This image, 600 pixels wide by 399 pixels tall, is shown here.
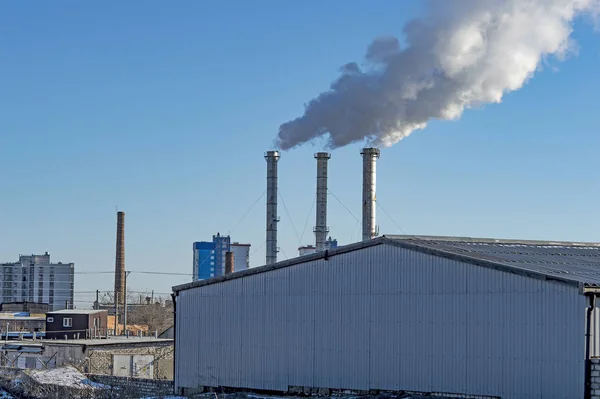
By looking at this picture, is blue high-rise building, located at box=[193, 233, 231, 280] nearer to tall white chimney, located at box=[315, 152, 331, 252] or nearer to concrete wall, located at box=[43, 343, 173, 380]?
tall white chimney, located at box=[315, 152, 331, 252]

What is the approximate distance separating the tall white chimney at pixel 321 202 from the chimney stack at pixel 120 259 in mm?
23547

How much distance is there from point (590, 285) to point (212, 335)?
1350 centimetres

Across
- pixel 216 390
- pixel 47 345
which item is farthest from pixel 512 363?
pixel 47 345

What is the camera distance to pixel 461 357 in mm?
25219

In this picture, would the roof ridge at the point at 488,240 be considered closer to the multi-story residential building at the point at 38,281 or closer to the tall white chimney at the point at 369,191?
the tall white chimney at the point at 369,191

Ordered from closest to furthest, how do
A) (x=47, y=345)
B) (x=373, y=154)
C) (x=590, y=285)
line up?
(x=590, y=285)
(x=47, y=345)
(x=373, y=154)

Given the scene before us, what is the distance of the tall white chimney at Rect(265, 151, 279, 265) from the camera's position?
199 feet

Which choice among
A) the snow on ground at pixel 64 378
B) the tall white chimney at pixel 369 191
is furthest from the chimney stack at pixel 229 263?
the snow on ground at pixel 64 378

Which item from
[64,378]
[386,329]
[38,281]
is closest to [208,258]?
[38,281]

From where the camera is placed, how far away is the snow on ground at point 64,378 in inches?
1348

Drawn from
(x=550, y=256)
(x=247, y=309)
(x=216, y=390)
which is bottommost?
(x=216, y=390)

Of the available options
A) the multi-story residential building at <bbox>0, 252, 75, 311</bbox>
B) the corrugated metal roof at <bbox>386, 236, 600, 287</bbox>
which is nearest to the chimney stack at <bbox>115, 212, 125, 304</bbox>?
the corrugated metal roof at <bbox>386, 236, 600, 287</bbox>

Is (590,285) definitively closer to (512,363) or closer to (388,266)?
(512,363)

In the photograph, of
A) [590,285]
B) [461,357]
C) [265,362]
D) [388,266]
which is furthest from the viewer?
[265,362]
